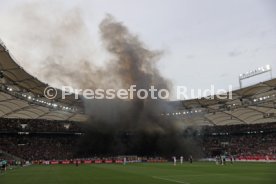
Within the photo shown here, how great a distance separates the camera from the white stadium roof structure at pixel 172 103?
58125mm

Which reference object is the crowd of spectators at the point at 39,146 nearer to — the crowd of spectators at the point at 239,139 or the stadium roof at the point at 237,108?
the stadium roof at the point at 237,108

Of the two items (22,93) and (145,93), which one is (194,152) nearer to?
(145,93)

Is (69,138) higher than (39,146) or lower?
higher

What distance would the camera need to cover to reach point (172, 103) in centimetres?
8181

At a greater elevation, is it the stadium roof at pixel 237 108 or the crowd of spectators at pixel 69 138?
the stadium roof at pixel 237 108

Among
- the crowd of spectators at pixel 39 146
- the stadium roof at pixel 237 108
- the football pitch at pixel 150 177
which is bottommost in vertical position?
the football pitch at pixel 150 177

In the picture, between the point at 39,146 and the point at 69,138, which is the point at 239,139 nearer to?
the point at 69,138

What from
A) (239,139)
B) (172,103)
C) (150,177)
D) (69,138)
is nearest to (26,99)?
(69,138)

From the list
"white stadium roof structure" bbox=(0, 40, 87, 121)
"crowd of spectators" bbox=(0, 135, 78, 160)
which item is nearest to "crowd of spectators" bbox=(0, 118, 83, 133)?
"white stadium roof structure" bbox=(0, 40, 87, 121)

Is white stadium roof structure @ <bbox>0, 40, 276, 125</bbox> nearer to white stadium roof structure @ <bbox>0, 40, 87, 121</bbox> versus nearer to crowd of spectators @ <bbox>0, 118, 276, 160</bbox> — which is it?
white stadium roof structure @ <bbox>0, 40, 87, 121</bbox>

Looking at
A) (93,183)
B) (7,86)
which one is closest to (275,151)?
(7,86)

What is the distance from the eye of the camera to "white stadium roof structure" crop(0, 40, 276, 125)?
5812 centimetres

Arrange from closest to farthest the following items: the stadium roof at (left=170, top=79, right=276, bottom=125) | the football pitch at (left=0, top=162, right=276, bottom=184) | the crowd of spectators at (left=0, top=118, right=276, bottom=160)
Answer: the football pitch at (left=0, top=162, right=276, bottom=184), the stadium roof at (left=170, top=79, right=276, bottom=125), the crowd of spectators at (left=0, top=118, right=276, bottom=160)

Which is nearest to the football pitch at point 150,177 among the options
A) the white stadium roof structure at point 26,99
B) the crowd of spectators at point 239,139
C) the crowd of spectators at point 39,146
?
the white stadium roof structure at point 26,99
